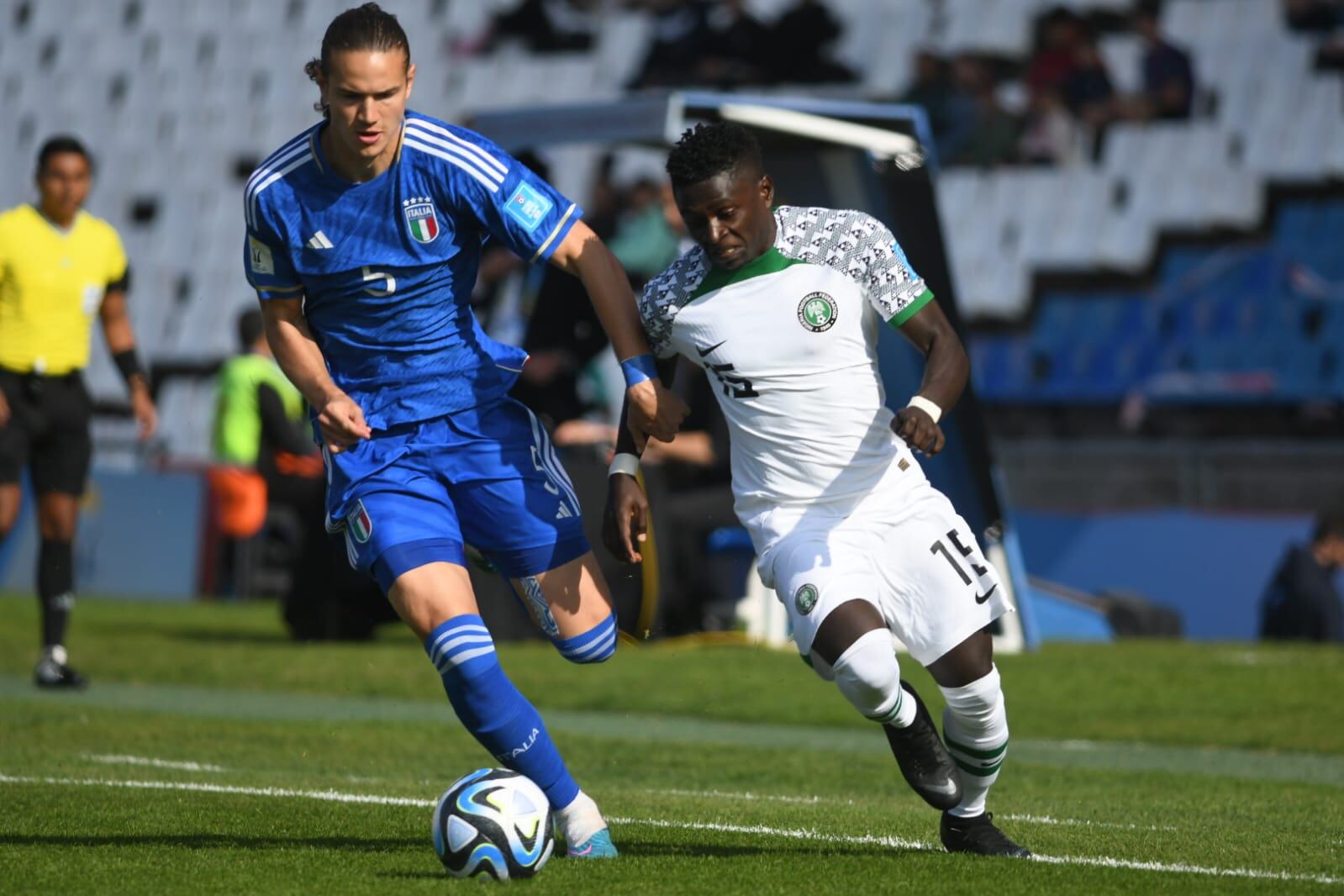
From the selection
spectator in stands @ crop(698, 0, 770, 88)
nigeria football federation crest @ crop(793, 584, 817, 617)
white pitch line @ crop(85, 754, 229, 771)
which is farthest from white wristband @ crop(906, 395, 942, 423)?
spectator in stands @ crop(698, 0, 770, 88)

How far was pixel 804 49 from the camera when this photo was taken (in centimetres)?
2200

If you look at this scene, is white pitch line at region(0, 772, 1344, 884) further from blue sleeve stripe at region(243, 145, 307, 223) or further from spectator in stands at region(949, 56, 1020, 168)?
spectator in stands at region(949, 56, 1020, 168)

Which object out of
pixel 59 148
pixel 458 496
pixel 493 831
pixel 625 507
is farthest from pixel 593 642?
pixel 59 148

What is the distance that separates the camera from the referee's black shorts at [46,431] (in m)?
9.74

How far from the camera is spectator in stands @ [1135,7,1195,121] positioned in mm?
19656

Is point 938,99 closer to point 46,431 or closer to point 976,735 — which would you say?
point 46,431

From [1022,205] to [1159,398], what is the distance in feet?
10.7

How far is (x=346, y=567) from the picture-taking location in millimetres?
12672

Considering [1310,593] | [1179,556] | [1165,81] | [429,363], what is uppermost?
[429,363]

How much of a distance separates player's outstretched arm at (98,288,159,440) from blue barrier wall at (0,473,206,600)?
307 inches

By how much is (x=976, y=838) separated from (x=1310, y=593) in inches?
352

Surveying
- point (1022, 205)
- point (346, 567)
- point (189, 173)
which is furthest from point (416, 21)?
point (346, 567)

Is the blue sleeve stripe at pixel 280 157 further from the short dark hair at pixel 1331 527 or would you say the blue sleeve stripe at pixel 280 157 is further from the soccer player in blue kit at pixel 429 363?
the short dark hair at pixel 1331 527

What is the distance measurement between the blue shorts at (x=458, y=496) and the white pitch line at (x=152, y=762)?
2.41m
